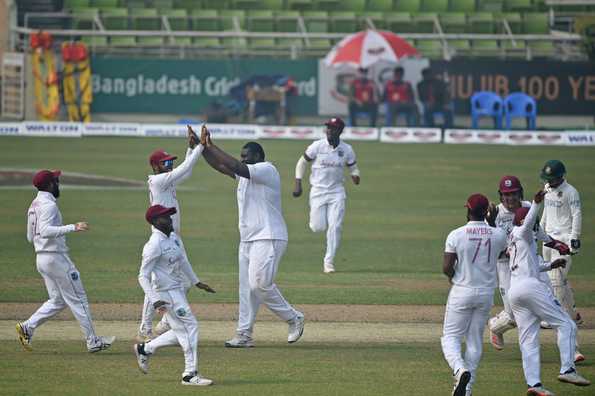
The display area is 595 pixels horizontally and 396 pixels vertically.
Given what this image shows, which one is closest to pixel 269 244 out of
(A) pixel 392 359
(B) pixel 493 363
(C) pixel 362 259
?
(A) pixel 392 359

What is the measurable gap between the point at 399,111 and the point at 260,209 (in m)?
27.4

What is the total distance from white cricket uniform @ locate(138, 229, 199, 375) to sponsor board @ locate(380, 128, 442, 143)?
90.7 feet

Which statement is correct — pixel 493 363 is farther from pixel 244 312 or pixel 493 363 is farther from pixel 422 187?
pixel 422 187

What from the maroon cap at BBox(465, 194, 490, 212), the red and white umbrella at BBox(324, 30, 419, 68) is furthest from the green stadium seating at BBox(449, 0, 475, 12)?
the maroon cap at BBox(465, 194, 490, 212)

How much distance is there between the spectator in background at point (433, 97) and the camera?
3916cm

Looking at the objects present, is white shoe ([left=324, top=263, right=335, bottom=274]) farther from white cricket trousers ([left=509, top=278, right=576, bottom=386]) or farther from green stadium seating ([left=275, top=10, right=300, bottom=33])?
green stadium seating ([left=275, top=10, right=300, bottom=33])

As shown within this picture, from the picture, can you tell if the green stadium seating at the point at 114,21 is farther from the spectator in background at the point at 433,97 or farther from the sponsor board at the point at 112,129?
the spectator in background at the point at 433,97

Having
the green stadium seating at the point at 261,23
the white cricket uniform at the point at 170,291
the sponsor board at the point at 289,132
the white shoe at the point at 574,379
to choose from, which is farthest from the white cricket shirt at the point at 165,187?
the green stadium seating at the point at 261,23

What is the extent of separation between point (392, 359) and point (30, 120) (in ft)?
102

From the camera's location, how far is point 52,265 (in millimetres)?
12453

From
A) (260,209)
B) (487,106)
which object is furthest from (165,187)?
(487,106)

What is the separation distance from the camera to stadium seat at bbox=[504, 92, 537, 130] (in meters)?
39.6

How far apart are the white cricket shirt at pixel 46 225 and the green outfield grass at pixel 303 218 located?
3615 mm

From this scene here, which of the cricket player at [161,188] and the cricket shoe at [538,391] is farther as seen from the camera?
the cricket player at [161,188]
